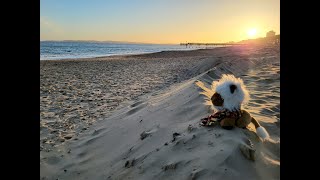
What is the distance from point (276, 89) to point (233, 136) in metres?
4.40

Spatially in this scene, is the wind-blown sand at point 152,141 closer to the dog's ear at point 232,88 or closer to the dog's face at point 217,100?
the dog's face at point 217,100

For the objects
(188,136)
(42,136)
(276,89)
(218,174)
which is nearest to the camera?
(218,174)

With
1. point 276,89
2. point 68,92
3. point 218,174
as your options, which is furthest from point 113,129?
point 68,92

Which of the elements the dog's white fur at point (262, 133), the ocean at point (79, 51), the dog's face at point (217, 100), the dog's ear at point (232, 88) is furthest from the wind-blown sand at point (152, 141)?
the ocean at point (79, 51)

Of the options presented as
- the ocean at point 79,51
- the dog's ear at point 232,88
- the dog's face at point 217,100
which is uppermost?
the ocean at point 79,51

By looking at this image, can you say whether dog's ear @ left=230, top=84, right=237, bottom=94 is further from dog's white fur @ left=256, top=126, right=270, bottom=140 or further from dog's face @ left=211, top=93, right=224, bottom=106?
dog's white fur @ left=256, top=126, right=270, bottom=140

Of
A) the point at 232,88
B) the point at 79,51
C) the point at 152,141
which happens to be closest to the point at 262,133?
the point at 232,88

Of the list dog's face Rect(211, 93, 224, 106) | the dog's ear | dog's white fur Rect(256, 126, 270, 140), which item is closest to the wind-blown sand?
dog's white fur Rect(256, 126, 270, 140)

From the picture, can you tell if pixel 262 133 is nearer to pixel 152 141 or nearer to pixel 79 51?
pixel 152 141

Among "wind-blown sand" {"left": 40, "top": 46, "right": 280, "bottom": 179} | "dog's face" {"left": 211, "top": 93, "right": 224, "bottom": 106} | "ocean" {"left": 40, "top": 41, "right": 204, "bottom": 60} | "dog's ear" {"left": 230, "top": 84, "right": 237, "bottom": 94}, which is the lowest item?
"wind-blown sand" {"left": 40, "top": 46, "right": 280, "bottom": 179}

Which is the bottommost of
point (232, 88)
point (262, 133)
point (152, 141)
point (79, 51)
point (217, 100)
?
point (152, 141)

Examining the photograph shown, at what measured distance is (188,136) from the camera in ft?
Result: 11.2
